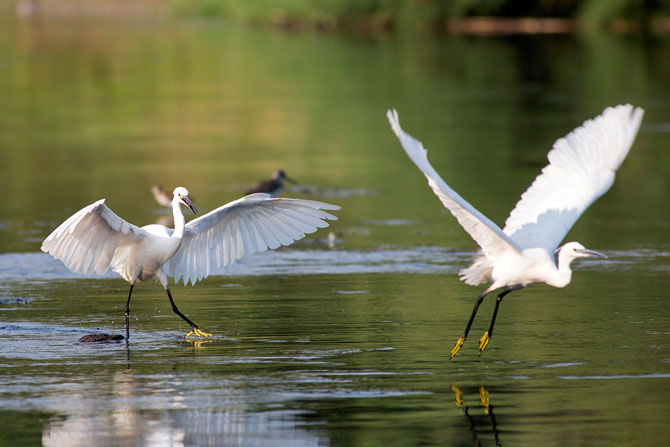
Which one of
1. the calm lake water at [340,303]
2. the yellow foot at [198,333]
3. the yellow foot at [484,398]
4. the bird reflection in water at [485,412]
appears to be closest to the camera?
the bird reflection in water at [485,412]

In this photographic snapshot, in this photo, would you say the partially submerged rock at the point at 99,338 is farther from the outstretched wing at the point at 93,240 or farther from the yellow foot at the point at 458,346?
the yellow foot at the point at 458,346

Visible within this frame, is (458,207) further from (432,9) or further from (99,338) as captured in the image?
(432,9)

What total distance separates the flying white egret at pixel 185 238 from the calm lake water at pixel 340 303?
1.52 feet

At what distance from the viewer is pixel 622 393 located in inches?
343

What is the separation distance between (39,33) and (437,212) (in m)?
57.8

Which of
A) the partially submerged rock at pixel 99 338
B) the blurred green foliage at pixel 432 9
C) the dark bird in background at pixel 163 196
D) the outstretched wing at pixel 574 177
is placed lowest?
the partially submerged rock at pixel 99 338

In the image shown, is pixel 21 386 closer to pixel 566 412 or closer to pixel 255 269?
pixel 566 412

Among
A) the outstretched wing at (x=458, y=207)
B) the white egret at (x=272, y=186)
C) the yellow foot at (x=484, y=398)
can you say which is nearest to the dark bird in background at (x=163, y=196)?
the white egret at (x=272, y=186)

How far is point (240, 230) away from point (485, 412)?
392cm

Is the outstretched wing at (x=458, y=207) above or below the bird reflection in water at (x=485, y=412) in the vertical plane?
above

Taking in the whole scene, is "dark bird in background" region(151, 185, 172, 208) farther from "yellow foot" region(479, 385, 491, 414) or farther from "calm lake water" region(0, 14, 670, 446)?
"yellow foot" region(479, 385, 491, 414)

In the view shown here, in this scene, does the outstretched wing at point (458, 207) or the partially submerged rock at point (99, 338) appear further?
the partially submerged rock at point (99, 338)

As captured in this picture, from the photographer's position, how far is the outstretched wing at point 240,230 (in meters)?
11.5

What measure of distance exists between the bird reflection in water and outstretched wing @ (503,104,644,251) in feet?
6.84
